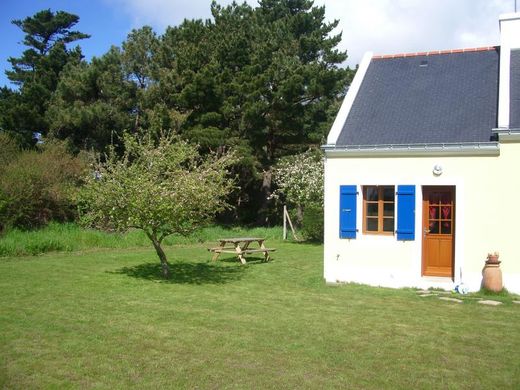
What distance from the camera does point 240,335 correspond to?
25.0 feet

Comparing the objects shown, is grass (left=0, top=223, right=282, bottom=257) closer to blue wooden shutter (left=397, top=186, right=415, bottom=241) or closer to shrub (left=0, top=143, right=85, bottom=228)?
shrub (left=0, top=143, right=85, bottom=228)

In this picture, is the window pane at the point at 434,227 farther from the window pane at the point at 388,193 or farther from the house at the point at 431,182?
the window pane at the point at 388,193

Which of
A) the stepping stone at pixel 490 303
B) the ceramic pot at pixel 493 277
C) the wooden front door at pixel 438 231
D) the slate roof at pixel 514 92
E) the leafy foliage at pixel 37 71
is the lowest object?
the stepping stone at pixel 490 303

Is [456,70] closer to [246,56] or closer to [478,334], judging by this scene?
[478,334]

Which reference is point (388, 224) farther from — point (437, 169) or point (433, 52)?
point (433, 52)

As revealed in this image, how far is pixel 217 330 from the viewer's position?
25.9ft

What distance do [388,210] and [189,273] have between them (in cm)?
528

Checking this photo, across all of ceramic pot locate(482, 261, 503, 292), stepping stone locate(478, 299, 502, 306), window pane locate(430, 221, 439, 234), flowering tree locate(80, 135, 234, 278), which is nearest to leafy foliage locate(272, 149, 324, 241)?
window pane locate(430, 221, 439, 234)

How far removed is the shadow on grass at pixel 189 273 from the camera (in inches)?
502

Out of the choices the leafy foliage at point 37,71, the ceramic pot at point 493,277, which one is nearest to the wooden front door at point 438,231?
the ceramic pot at point 493,277

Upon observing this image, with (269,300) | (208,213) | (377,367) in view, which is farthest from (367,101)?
(377,367)

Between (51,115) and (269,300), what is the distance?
76.8 feet

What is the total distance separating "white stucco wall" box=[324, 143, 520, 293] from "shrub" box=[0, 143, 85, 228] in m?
10.1

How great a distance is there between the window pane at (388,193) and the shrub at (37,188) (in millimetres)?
10827
